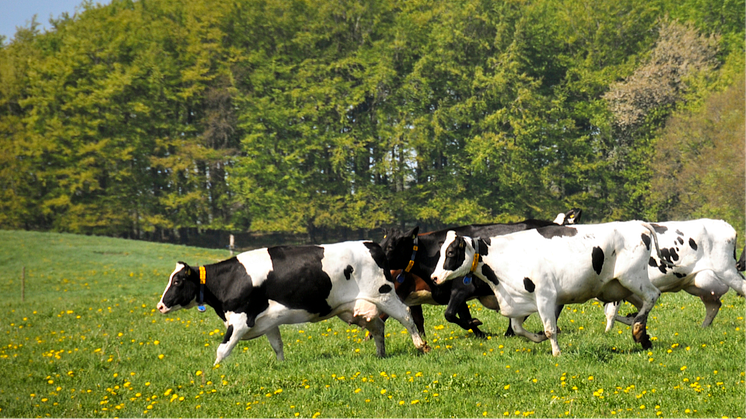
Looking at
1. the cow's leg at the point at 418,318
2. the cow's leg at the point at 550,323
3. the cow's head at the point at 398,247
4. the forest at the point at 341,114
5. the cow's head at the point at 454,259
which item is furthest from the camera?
the forest at the point at 341,114

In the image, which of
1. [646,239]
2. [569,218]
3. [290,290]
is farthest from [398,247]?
[569,218]

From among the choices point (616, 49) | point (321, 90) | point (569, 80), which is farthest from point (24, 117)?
point (616, 49)

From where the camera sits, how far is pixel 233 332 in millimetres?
11203

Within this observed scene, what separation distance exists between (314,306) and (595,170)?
52.4 meters

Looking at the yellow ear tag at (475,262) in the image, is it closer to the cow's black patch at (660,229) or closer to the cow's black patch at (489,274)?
the cow's black patch at (489,274)

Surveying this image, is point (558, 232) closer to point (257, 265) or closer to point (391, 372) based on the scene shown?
point (391, 372)

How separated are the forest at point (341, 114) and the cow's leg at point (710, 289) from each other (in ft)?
153

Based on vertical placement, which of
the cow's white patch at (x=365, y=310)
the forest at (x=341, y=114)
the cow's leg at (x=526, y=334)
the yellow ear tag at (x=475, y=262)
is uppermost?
the forest at (x=341, y=114)

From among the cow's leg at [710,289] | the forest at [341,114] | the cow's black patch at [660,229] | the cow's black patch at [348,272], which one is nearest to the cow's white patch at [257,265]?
the cow's black patch at [348,272]

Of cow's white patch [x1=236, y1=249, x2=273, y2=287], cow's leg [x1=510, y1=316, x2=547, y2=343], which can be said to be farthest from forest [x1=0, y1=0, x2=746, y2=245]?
cow's white patch [x1=236, y1=249, x2=273, y2=287]

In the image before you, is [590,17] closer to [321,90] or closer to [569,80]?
[569,80]

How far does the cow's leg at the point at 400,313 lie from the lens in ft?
37.9

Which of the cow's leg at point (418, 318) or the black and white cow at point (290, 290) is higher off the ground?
the black and white cow at point (290, 290)

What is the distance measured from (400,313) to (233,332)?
8.18 feet
